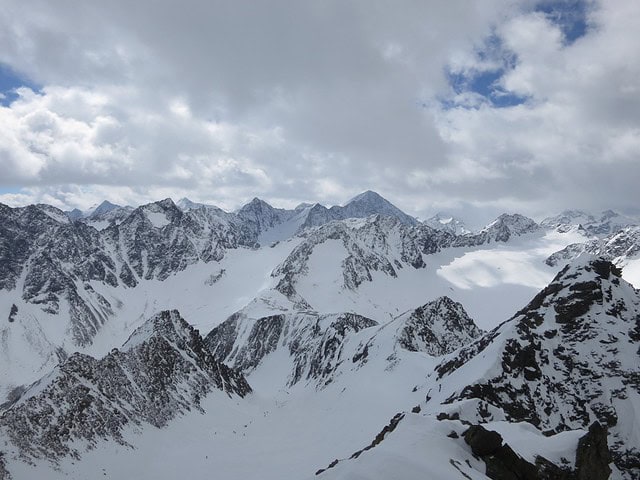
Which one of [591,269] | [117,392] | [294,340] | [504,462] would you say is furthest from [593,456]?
[294,340]

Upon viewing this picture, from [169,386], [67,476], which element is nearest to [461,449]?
[67,476]

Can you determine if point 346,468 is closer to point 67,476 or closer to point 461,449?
point 461,449

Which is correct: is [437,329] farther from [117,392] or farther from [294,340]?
[117,392]

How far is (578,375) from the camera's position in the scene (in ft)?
186

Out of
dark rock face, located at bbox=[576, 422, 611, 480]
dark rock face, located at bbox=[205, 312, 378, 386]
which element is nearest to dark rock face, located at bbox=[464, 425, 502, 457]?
dark rock face, located at bbox=[576, 422, 611, 480]

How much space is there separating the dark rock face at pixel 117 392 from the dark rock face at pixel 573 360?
39981 millimetres

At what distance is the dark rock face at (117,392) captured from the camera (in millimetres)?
46500

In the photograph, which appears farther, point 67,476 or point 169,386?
point 169,386

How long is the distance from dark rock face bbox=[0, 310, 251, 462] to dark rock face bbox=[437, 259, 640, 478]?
39981 millimetres

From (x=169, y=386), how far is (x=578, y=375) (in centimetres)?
5714

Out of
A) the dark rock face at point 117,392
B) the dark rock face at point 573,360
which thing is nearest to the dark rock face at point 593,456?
the dark rock face at point 573,360

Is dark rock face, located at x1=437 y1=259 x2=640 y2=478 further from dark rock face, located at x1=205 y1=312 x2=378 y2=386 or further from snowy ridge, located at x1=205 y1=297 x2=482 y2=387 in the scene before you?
dark rock face, located at x1=205 y1=312 x2=378 y2=386

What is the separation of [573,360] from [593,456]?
114ft

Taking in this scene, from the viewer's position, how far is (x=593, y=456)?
27156 millimetres
